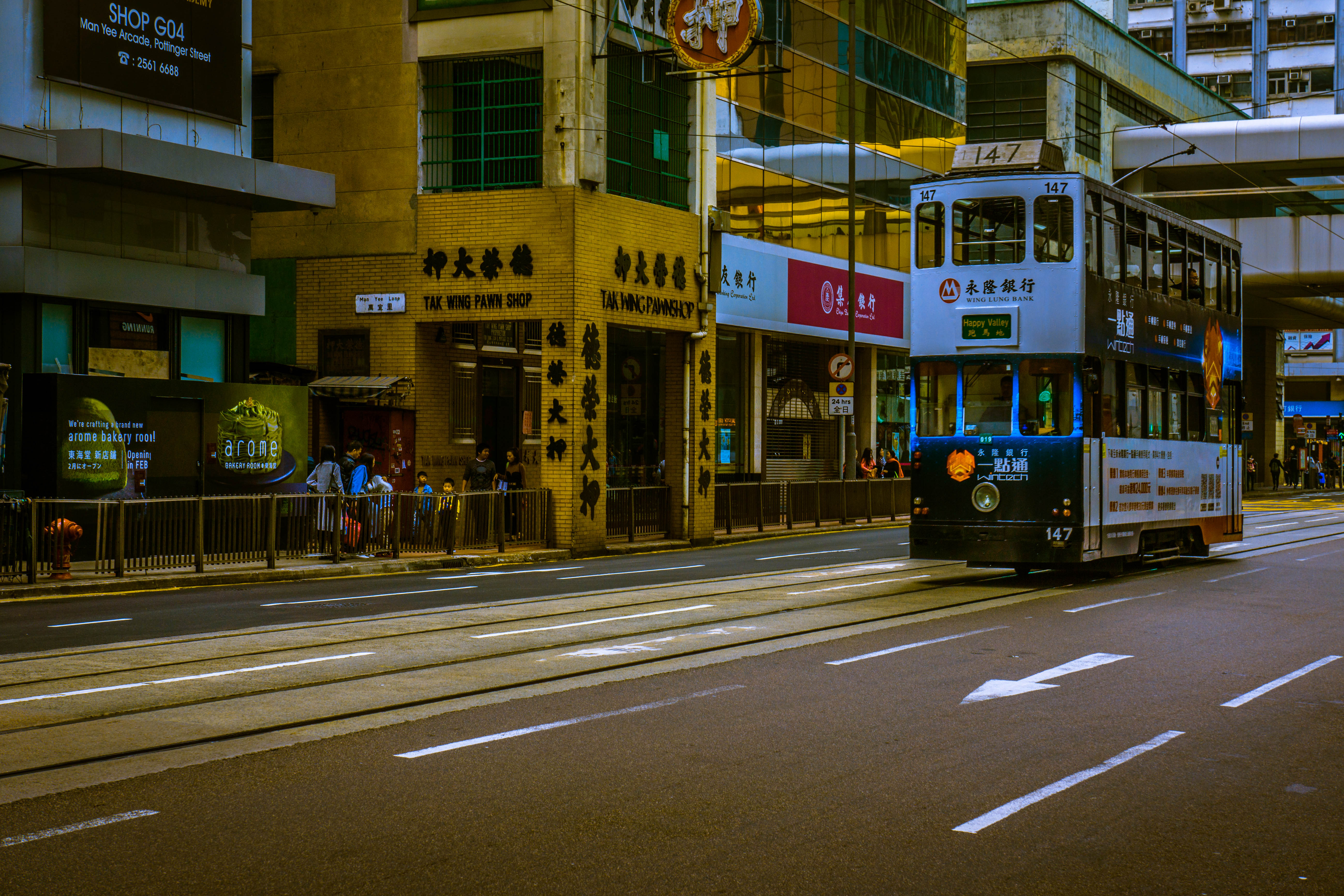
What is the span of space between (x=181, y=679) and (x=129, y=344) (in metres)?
12.2

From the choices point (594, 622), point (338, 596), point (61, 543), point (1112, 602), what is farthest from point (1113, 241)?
point (61, 543)

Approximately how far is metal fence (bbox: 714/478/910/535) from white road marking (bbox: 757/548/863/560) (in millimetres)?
4014

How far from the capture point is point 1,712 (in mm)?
8422

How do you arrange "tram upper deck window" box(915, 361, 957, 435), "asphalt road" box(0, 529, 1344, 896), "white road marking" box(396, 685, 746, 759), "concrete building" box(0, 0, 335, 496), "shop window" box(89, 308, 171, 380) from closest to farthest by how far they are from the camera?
"asphalt road" box(0, 529, 1344, 896) → "white road marking" box(396, 685, 746, 759) → "tram upper deck window" box(915, 361, 957, 435) → "concrete building" box(0, 0, 335, 496) → "shop window" box(89, 308, 171, 380)

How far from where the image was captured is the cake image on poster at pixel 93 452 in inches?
727

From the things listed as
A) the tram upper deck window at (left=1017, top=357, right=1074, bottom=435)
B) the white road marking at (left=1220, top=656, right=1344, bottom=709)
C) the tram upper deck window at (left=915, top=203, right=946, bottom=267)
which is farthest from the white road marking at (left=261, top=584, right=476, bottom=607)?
the white road marking at (left=1220, top=656, right=1344, bottom=709)

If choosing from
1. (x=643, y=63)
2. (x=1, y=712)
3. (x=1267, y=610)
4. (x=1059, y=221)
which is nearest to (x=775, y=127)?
(x=643, y=63)

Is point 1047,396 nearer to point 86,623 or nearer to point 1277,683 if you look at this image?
point 1277,683

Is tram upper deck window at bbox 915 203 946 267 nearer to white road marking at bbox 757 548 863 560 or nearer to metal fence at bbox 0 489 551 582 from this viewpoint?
white road marking at bbox 757 548 863 560

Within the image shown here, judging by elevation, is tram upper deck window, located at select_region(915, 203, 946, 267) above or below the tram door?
above

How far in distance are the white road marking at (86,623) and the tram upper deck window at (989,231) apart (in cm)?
998

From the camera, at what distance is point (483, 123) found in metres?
24.2

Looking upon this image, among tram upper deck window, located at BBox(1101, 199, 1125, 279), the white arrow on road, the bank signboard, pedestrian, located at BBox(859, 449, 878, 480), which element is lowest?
the white arrow on road

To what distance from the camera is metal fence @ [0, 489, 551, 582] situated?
16.1 m
